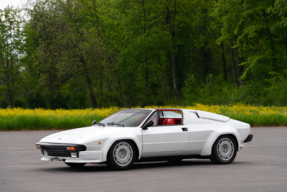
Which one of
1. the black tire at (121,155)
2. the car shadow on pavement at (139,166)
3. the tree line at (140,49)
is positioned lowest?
the car shadow on pavement at (139,166)

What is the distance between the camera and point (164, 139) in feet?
34.5

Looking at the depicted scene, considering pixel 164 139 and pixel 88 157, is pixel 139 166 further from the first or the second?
pixel 88 157

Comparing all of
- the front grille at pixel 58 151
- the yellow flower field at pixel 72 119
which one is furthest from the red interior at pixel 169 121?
the yellow flower field at pixel 72 119

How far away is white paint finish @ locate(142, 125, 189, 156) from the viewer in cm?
1028

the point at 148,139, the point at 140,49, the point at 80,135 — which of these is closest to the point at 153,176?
the point at 148,139

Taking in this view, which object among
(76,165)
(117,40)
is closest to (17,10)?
(117,40)

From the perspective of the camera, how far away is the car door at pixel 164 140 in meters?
10.3

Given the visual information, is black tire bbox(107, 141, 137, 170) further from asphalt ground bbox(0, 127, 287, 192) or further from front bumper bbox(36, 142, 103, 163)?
front bumper bbox(36, 142, 103, 163)

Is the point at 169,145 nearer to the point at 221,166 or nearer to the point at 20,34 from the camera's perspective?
the point at 221,166

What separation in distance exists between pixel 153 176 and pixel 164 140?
4.67 ft

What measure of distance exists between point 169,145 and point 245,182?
2575 millimetres

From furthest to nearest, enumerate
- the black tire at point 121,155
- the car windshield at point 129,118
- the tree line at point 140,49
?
1. the tree line at point 140,49
2. the car windshield at point 129,118
3. the black tire at point 121,155

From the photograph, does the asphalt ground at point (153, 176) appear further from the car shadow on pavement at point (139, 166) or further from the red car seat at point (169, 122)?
the red car seat at point (169, 122)

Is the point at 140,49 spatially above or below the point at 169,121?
above
